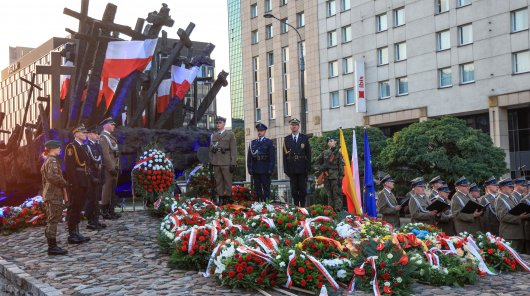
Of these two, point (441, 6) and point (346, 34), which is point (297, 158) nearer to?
point (441, 6)

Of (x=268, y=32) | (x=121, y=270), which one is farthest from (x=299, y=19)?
(x=121, y=270)

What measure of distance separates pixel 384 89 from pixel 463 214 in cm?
3414

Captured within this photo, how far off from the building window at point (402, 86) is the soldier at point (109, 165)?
3212cm

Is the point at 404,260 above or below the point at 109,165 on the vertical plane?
below

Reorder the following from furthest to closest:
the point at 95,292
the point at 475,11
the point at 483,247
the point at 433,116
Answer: the point at 433,116, the point at 475,11, the point at 483,247, the point at 95,292

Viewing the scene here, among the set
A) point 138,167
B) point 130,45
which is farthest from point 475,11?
point 138,167

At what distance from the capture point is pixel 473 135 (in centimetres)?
2781

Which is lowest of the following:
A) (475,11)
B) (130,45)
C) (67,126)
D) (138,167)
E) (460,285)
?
(460,285)

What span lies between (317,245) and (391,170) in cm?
2132

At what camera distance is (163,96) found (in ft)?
62.6

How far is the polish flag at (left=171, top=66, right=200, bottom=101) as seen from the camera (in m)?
18.1

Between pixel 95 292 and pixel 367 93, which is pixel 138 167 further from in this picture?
pixel 367 93

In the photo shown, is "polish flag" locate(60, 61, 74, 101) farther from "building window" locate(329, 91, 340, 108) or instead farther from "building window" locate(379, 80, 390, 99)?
"building window" locate(329, 91, 340, 108)

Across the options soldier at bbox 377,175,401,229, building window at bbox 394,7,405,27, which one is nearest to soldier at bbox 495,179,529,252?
soldier at bbox 377,175,401,229
